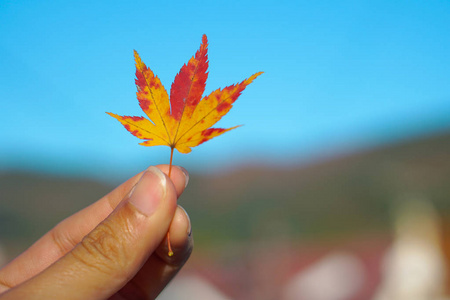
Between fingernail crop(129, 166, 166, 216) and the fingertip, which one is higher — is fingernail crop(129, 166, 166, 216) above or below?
above

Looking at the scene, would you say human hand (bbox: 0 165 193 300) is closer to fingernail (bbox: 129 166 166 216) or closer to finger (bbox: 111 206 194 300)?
fingernail (bbox: 129 166 166 216)

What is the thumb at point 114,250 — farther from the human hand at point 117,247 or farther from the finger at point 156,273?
the finger at point 156,273

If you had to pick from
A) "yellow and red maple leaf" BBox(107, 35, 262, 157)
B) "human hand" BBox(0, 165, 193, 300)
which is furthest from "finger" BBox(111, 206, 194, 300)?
"yellow and red maple leaf" BBox(107, 35, 262, 157)

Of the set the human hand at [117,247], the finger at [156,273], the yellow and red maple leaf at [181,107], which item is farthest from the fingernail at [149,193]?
the finger at [156,273]

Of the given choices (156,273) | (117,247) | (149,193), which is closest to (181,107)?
(149,193)

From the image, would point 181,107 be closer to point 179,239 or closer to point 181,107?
point 181,107

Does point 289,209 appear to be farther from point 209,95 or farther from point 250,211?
point 209,95

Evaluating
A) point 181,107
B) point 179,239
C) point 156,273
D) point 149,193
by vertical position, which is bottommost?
point 156,273

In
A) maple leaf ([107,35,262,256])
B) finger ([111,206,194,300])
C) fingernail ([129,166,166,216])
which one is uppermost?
maple leaf ([107,35,262,256])
